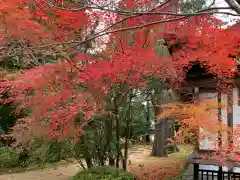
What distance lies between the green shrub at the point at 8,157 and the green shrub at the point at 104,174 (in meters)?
5.35

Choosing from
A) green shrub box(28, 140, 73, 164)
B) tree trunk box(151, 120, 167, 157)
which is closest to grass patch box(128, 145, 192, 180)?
tree trunk box(151, 120, 167, 157)

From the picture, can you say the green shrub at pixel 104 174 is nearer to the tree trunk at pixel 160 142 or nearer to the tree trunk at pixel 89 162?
the tree trunk at pixel 89 162

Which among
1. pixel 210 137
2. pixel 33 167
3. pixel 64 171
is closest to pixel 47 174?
pixel 64 171

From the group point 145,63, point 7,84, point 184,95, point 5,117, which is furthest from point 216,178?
point 5,117

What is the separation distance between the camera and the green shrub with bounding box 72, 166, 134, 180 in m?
8.52

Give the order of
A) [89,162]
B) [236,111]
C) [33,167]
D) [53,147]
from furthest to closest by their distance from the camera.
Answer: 1. [33,167]
2. [53,147]
3. [89,162]
4. [236,111]

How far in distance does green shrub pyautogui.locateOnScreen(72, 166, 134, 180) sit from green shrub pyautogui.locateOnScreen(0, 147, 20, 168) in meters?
5.35

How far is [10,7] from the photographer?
735cm

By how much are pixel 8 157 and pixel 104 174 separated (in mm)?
6643

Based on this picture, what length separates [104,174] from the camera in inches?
340

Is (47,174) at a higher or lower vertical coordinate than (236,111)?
lower

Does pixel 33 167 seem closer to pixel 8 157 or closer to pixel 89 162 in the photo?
pixel 8 157

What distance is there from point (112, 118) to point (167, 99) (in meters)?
4.64

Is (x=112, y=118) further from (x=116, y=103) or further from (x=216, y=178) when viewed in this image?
(x=216, y=178)
